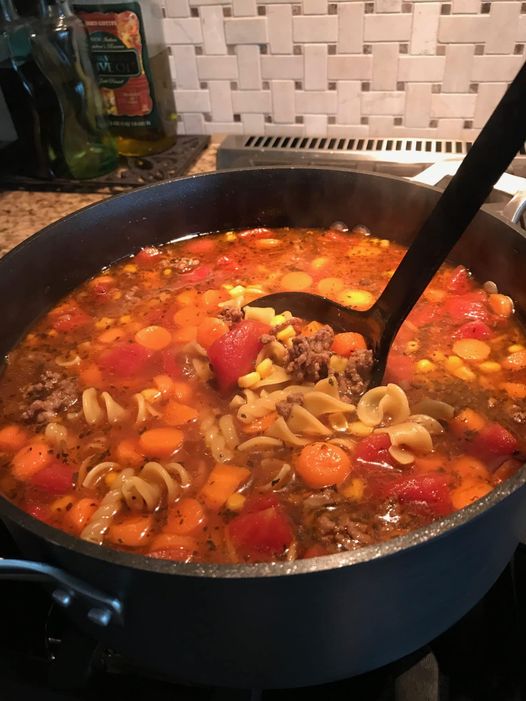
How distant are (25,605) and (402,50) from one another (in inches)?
116

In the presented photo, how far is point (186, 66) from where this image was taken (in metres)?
3.41

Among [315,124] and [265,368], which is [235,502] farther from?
[315,124]

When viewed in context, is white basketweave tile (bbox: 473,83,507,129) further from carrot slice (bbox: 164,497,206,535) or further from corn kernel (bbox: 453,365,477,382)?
carrot slice (bbox: 164,497,206,535)

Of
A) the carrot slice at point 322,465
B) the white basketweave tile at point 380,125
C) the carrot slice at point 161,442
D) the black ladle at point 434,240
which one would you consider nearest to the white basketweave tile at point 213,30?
the white basketweave tile at point 380,125

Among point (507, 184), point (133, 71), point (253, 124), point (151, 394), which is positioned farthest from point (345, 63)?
point (151, 394)

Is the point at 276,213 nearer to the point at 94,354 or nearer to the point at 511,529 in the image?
the point at 94,354

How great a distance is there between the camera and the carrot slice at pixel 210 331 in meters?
2.14

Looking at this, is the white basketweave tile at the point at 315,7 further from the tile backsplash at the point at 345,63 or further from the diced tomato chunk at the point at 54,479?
the diced tomato chunk at the point at 54,479

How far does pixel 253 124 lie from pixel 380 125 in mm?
731

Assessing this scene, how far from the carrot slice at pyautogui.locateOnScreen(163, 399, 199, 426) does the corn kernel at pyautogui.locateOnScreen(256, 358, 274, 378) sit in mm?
243

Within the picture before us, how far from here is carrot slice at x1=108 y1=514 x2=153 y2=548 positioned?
4.96ft

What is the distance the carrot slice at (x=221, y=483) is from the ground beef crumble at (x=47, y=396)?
596 mm

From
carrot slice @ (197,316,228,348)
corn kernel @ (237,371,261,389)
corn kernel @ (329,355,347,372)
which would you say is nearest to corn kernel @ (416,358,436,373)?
corn kernel @ (329,355,347,372)

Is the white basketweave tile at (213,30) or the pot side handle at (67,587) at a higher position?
the white basketweave tile at (213,30)
